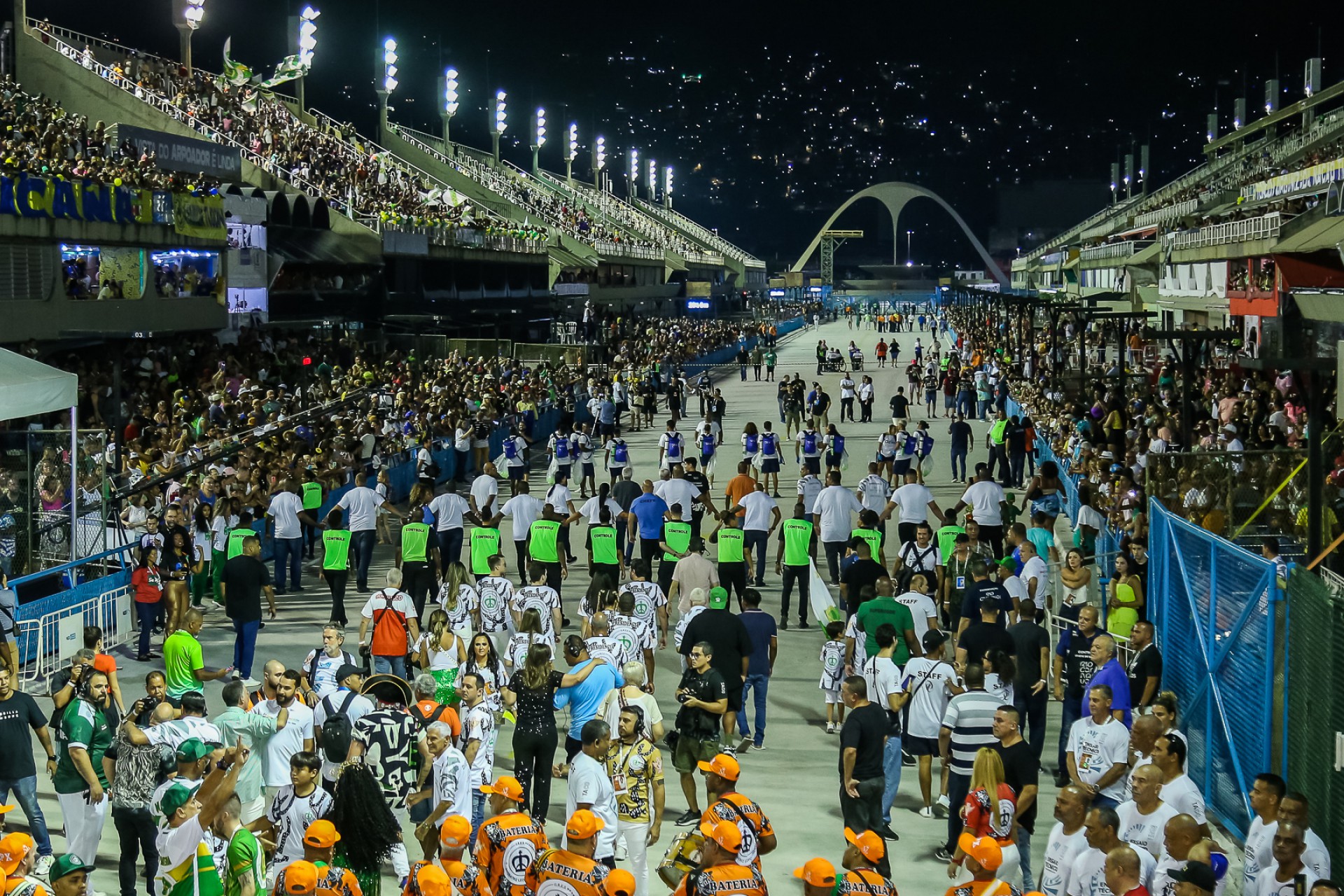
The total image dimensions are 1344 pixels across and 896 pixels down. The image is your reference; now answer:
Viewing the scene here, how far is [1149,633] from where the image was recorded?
10.6m

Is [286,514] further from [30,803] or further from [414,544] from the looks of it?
[30,803]

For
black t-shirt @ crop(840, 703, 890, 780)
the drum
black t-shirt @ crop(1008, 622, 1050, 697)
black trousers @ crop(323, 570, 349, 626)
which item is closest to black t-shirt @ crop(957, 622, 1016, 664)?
black t-shirt @ crop(1008, 622, 1050, 697)

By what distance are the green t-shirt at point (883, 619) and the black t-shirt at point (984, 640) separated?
2.56ft

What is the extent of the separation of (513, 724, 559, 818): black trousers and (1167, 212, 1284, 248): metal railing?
2416cm

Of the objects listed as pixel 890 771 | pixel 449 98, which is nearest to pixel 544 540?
pixel 890 771

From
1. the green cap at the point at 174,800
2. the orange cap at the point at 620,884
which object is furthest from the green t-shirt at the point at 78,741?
the orange cap at the point at 620,884

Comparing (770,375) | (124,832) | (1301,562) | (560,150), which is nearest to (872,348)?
(770,375)

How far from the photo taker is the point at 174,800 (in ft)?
25.4

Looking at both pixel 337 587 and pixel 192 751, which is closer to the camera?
pixel 192 751

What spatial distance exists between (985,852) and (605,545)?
30.5 feet

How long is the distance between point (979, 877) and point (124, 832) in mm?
4806

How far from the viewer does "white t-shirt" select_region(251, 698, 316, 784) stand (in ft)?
29.3

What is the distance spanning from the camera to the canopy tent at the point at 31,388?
14.6 meters

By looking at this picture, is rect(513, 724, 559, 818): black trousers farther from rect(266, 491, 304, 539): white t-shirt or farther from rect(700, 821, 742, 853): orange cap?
rect(266, 491, 304, 539): white t-shirt
